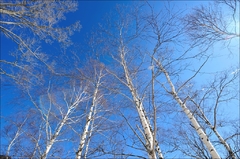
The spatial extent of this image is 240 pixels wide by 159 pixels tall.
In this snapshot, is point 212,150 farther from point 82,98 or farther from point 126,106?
point 82,98

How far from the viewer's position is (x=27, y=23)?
13.1ft

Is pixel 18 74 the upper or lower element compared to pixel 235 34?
lower

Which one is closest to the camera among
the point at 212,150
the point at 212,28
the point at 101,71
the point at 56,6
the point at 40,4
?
the point at 212,150

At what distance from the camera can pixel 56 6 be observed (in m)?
4.49

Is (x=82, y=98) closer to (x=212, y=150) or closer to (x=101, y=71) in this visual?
(x=101, y=71)

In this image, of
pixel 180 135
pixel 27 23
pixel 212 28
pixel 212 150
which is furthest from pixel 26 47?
pixel 180 135

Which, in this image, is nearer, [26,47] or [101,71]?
[26,47]

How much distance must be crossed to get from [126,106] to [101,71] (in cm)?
290

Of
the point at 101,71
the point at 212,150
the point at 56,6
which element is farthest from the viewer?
the point at 101,71

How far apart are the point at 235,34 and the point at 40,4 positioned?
607 centimetres

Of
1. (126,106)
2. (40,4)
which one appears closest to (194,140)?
(126,106)

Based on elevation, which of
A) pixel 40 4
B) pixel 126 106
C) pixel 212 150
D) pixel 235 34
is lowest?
pixel 212 150

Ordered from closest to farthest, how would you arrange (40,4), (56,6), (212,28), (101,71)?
1. (40,4)
2. (56,6)
3. (212,28)
4. (101,71)

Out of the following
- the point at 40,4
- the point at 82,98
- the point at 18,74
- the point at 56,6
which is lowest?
the point at 18,74
